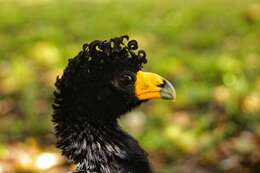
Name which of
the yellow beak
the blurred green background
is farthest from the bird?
the blurred green background

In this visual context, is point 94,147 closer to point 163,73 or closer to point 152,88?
point 152,88

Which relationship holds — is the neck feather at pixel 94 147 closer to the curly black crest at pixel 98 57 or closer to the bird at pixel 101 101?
the bird at pixel 101 101

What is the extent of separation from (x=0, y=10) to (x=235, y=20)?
3620mm

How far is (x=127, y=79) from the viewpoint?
4.81 m

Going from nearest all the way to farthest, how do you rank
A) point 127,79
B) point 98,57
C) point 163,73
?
1. point 98,57
2. point 127,79
3. point 163,73

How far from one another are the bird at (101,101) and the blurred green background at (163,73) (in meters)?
2.33

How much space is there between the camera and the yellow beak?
482 cm

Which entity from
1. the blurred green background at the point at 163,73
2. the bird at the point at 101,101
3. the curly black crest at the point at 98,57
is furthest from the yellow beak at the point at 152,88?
the blurred green background at the point at 163,73

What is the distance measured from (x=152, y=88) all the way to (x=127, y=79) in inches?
6.6

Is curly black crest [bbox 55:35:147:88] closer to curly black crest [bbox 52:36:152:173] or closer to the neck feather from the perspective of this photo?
curly black crest [bbox 52:36:152:173]

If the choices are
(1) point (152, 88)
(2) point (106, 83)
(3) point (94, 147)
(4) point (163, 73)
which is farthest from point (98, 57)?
(4) point (163, 73)

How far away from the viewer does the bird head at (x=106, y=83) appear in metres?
4.70

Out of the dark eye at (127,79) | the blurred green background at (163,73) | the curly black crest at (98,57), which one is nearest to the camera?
the curly black crest at (98,57)

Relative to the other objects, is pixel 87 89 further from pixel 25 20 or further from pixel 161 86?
pixel 25 20
